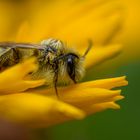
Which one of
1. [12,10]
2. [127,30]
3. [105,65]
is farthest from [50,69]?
[12,10]

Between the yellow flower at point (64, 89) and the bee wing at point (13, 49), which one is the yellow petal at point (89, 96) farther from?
the bee wing at point (13, 49)

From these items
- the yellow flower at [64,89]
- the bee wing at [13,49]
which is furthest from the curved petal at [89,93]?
the bee wing at [13,49]

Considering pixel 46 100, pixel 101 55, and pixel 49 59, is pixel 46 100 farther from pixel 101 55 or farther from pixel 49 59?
pixel 101 55

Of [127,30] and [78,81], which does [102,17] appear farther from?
[78,81]

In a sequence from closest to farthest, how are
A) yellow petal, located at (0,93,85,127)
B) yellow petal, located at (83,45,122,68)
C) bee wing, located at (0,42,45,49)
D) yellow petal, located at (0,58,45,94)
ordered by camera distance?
yellow petal, located at (0,93,85,127) → yellow petal, located at (0,58,45,94) → bee wing, located at (0,42,45,49) → yellow petal, located at (83,45,122,68)

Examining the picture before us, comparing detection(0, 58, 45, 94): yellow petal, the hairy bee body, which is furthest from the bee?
detection(0, 58, 45, 94): yellow petal

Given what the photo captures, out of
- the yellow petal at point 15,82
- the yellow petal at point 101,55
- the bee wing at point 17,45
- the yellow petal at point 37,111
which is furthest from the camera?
the yellow petal at point 101,55

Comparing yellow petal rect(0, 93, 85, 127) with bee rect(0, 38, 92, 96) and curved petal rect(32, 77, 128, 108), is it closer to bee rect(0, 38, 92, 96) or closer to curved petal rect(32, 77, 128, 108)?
curved petal rect(32, 77, 128, 108)
